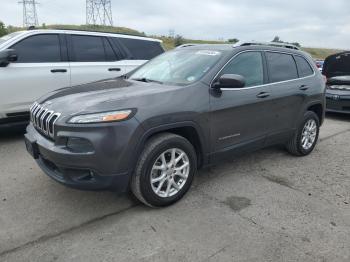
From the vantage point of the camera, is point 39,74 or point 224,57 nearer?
point 224,57

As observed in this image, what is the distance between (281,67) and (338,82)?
4.78 metres

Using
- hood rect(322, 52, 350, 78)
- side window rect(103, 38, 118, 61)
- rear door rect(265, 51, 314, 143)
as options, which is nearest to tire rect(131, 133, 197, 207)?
rear door rect(265, 51, 314, 143)

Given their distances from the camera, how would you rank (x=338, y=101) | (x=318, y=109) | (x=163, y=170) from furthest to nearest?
(x=338, y=101) → (x=318, y=109) → (x=163, y=170)

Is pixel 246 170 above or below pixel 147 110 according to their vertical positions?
below

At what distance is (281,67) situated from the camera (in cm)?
495

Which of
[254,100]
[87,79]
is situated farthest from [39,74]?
[254,100]

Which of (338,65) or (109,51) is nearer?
(109,51)

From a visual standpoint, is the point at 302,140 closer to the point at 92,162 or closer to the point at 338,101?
the point at 92,162

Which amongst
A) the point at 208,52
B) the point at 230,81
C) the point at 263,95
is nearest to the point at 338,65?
the point at 263,95

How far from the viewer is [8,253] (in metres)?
2.86

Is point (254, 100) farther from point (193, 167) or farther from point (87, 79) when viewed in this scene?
point (87, 79)

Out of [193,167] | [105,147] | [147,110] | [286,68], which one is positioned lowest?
[193,167]

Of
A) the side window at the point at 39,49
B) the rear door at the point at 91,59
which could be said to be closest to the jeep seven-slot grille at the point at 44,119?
the side window at the point at 39,49

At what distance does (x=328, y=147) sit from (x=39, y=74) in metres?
5.04
